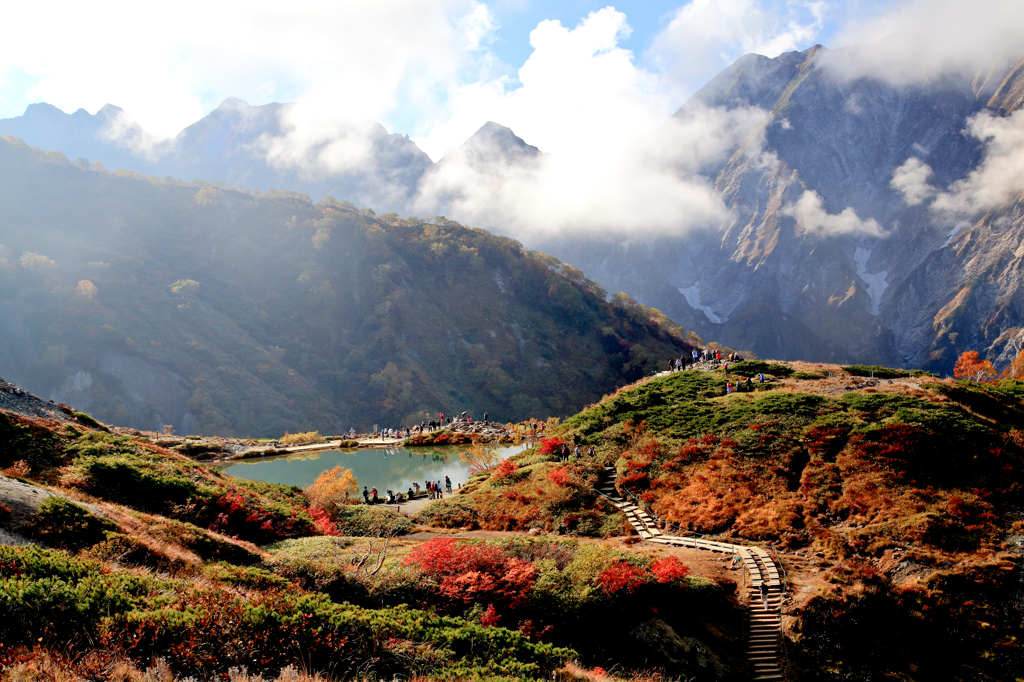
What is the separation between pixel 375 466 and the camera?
4622cm

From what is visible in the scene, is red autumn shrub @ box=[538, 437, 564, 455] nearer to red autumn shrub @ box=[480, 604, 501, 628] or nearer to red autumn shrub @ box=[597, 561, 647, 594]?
red autumn shrub @ box=[597, 561, 647, 594]

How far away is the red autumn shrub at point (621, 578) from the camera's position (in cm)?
1645

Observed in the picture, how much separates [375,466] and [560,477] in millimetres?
24121

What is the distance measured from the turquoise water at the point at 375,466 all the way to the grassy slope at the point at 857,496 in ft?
38.9

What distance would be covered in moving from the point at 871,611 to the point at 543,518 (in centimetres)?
1364

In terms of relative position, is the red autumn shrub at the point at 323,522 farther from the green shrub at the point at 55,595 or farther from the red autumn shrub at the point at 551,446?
the red autumn shrub at the point at 551,446

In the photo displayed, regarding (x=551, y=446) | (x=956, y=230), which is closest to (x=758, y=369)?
(x=551, y=446)

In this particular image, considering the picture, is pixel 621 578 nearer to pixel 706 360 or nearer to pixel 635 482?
pixel 635 482

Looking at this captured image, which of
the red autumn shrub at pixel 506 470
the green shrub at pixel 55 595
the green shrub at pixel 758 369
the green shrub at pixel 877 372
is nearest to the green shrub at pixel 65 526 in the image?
the green shrub at pixel 55 595

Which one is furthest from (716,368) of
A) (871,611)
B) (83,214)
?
(83,214)

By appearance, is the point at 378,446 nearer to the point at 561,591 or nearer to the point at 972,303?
the point at 561,591

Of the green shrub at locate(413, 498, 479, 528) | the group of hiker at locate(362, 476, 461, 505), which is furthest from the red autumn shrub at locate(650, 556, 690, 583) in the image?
the group of hiker at locate(362, 476, 461, 505)

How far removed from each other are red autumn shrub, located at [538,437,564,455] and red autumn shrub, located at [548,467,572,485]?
496 centimetres

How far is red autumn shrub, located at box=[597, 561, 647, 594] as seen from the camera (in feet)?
54.0
